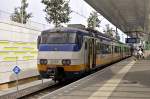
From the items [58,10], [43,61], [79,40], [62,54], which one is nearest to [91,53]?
[79,40]

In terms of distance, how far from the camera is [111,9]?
62.7m

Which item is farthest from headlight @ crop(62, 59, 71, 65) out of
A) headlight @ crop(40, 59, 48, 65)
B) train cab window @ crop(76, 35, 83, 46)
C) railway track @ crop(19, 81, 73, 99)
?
railway track @ crop(19, 81, 73, 99)

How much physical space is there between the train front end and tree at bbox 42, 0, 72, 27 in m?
16.3

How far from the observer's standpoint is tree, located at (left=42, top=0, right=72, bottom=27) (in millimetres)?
37781

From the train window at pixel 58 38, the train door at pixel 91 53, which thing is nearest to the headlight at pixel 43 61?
the train window at pixel 58 38

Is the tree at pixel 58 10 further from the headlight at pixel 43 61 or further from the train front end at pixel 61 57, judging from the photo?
the headlight at pixel 43 61

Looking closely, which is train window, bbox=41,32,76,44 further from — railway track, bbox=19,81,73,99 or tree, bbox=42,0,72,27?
tree, bbox=42,0,72,27

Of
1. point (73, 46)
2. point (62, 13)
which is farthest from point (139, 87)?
point (62, 13)

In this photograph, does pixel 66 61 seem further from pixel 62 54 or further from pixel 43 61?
pixel 43 61

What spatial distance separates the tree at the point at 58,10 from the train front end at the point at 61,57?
16.3m

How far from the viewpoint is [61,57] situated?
67.3ft

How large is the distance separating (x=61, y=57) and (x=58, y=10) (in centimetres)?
1822

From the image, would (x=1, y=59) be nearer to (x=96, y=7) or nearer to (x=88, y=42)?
(x=88, y=42)

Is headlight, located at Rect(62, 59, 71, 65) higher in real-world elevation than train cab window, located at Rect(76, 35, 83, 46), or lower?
lower
